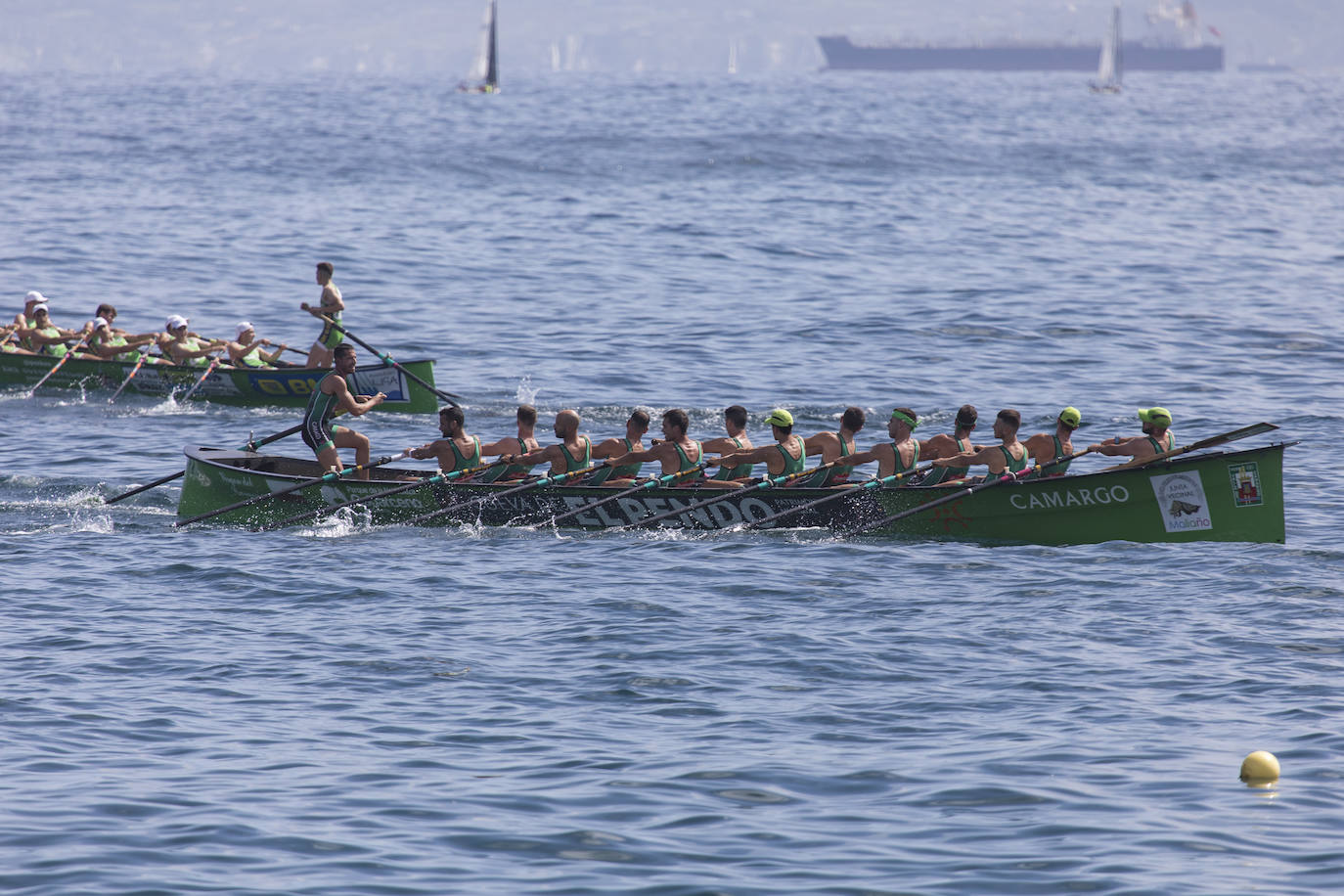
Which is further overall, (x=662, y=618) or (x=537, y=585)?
(x=537, y=585)

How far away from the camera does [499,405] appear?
2872cm

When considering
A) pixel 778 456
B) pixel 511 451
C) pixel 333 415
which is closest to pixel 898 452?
pixel 778 456

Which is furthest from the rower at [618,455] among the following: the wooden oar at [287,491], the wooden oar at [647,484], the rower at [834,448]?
the wooden oar at [287,491]

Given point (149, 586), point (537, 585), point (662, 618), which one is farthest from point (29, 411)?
point (662, 618)

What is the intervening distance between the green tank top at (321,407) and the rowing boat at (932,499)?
832mm

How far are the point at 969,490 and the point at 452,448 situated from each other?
6.68 m

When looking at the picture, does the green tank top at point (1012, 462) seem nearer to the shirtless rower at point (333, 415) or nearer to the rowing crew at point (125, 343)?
the shirtless rower at point (333, 415)

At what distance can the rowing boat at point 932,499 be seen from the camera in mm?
18547

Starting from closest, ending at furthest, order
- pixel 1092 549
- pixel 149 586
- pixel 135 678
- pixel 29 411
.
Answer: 1. pixel 135 678
2. pixel 149 586
3. pixel 1092 549
4. pixel 29 411

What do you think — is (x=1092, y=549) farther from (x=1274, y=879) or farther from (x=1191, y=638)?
(x=1274, y=879)

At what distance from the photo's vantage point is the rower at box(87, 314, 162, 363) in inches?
1146

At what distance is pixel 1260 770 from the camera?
1238cm

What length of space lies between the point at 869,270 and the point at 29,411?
24536 mm

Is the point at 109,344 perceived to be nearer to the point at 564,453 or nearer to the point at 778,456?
the point at 564,453
